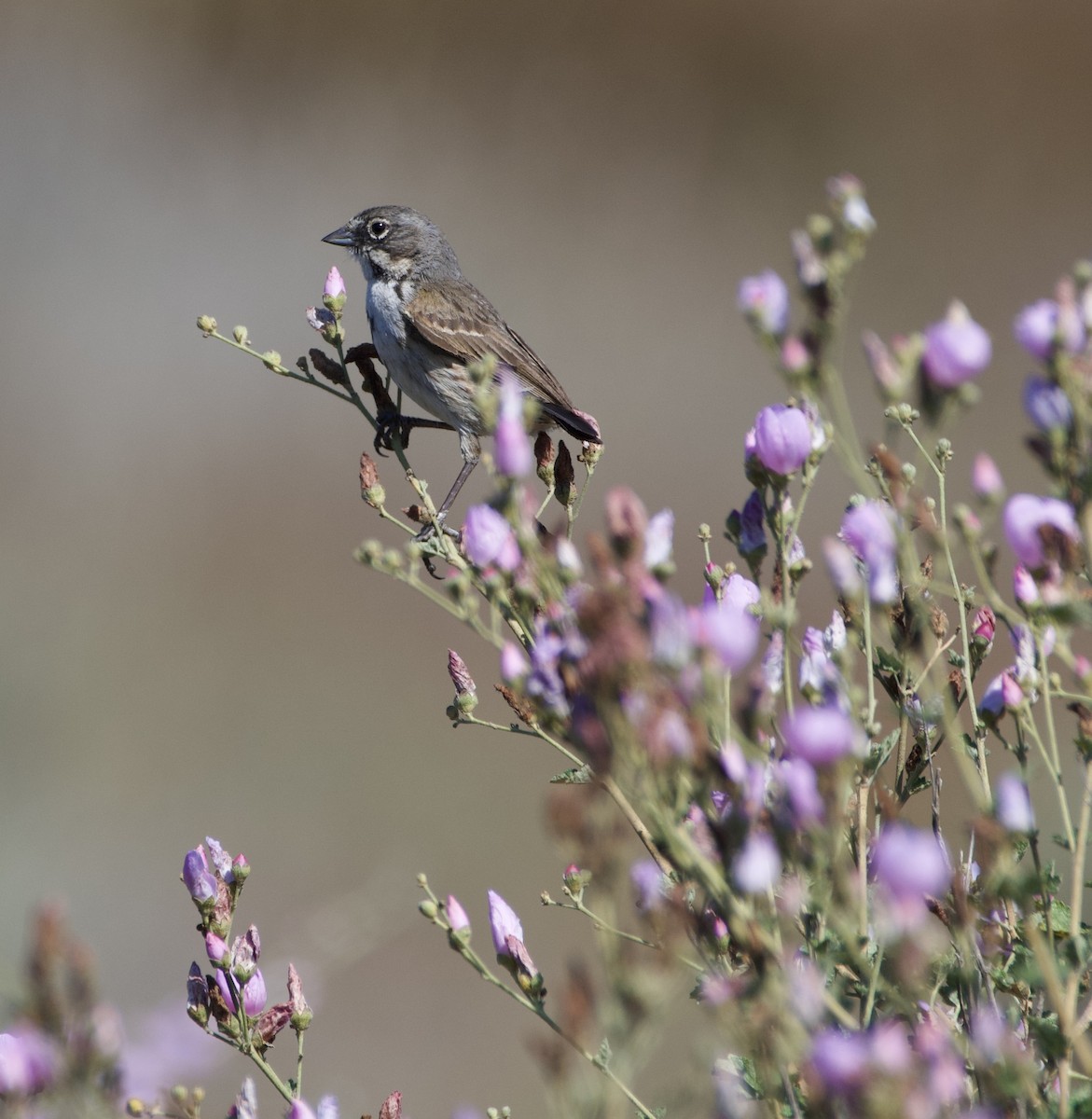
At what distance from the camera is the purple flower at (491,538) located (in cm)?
141

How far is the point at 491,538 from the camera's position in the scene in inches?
55.5

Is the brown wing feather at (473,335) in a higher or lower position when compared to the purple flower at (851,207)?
higher

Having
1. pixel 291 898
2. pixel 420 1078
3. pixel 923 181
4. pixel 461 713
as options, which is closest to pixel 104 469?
pixel 291 898

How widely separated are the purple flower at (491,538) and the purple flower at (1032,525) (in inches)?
19.2

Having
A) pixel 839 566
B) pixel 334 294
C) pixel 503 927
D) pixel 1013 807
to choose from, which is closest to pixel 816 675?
pixel 839 566

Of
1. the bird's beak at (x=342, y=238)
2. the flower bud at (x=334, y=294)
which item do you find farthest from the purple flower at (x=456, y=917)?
the bird's beak at (x=342, y=238)

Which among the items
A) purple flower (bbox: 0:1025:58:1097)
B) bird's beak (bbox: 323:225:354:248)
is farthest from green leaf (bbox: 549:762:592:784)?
bird's beak (bbox: 323:225:354:248)

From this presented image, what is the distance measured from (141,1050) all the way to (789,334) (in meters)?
1.97

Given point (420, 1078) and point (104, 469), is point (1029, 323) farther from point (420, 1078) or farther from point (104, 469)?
point (104, 469)

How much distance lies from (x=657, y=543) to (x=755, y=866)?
0.36 metres

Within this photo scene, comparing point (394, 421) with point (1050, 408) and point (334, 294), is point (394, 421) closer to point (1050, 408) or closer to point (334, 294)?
point (334, 294)

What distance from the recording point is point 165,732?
8.52m

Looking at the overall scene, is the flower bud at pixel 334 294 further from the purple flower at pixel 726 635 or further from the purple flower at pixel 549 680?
the purple flower at pixel 726 635

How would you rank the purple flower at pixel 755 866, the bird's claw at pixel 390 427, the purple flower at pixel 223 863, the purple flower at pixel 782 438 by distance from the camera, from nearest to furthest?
1. the purple flower at pixel 755 866
2. the purple flower at pixel 782 438
3. the purple flower at pixel 223 863
4. the bird's claw at pixel 390 427
